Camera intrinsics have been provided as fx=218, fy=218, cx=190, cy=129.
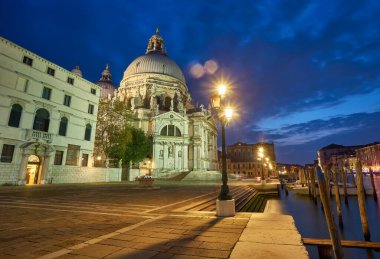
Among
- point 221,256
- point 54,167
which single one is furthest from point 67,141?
point 221,256

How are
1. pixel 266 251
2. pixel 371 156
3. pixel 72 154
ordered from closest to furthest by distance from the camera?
pixel 266 251 → pixel 72 154 → pixel 371 156

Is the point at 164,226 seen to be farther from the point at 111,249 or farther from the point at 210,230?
the point at 111,249

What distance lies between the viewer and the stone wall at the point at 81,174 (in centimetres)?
2438

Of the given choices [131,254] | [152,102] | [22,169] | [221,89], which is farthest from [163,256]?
[152,102]

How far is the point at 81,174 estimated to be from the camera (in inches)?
1070

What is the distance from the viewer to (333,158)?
135 m

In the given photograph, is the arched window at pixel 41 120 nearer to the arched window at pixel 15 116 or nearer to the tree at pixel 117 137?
the arched window at pixel 15 116

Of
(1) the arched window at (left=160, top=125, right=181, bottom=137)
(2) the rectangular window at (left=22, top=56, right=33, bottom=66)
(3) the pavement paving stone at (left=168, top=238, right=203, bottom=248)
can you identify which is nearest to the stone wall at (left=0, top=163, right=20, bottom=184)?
(2) the rectangular window at (left=22, top=56, right=33, bottom=66)

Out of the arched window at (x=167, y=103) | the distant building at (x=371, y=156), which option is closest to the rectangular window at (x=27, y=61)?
the arched window at (x=167, y=103)

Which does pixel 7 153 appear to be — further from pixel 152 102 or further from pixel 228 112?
pixel 152 102

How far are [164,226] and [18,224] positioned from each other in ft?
12.8

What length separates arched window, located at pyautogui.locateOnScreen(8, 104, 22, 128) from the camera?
20484 millimetres

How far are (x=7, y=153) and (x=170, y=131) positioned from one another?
30820mm

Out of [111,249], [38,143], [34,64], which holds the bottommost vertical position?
[111,249]
